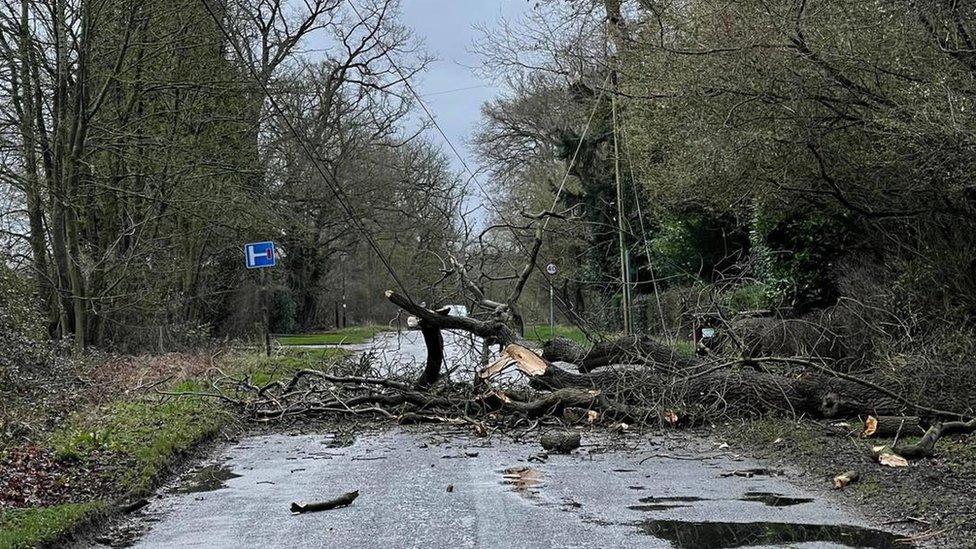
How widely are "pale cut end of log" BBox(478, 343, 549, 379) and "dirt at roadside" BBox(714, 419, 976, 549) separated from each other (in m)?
2.79

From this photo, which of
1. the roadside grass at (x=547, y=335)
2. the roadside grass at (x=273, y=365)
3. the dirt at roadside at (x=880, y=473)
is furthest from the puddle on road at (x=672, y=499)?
the roadside grass at (x=273, y=365)

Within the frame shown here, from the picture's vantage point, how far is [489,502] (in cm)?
882

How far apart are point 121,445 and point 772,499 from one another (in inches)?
259

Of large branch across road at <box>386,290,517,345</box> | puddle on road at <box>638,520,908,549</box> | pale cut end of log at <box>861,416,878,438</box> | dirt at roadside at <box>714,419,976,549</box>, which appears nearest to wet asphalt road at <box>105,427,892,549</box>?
puddle on road at <box>638,520,908,549</box>

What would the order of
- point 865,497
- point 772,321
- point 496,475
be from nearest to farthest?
point 865,497 < point 496,475 < point 772,321

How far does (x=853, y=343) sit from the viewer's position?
15.8 meters

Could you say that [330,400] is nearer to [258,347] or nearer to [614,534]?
[614,534]

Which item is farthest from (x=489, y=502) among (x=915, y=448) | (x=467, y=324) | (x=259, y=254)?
(x=259, y=254)

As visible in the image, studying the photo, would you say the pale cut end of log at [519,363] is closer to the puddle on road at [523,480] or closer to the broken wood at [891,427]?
the puddle on road at [523,480]

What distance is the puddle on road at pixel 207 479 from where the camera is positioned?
9.90 m

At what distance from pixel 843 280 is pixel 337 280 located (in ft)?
128

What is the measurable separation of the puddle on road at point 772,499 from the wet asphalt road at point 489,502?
2cm

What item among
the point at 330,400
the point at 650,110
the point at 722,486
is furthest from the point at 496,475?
the point at 650,110

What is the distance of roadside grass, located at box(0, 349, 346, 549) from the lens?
7422 mm
